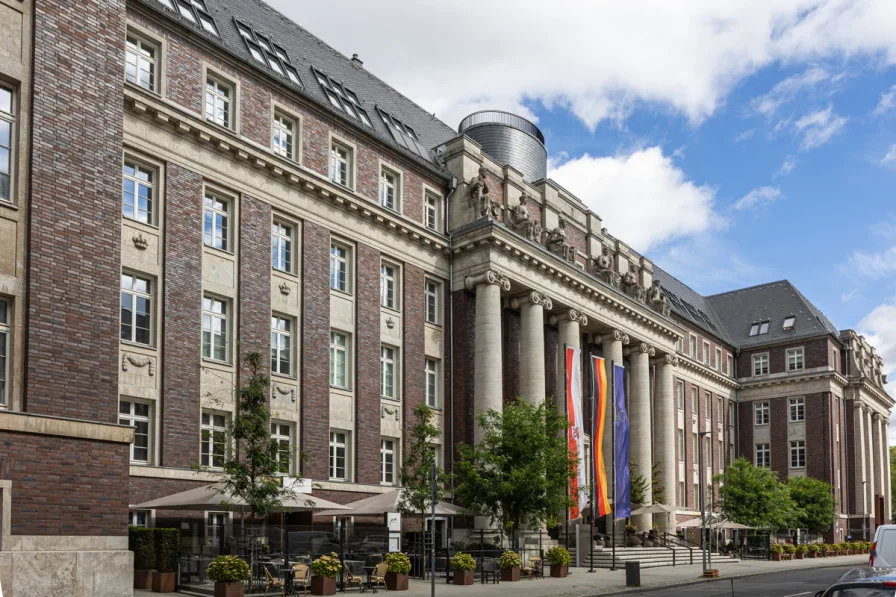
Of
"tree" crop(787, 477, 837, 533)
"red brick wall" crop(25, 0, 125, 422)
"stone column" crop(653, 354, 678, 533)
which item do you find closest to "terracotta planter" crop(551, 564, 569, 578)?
"red brick wall" crop(25, 0, 125, 422)

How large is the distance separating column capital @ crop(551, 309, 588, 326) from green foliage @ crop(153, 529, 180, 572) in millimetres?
26373

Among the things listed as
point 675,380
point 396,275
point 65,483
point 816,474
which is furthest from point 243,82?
point 816,474

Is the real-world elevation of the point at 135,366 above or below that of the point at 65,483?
above

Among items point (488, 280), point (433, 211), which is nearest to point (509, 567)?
point (488, 280)

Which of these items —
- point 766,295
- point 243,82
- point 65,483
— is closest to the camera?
point 65,483

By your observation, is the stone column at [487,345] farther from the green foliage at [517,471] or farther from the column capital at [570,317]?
the column capital at [570,317]

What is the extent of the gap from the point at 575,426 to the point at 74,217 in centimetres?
2642

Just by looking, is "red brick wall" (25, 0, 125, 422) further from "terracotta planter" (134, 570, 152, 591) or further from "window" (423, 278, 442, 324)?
"window" (423, 278, 442, 324)

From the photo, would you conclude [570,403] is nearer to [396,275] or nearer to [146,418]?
[396,275]

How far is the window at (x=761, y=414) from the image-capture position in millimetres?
78688

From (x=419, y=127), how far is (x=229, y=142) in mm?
17399

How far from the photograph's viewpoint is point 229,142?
3142cm

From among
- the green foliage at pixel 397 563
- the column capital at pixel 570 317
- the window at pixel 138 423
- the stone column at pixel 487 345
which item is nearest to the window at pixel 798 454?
the column capital at pixel 570 317

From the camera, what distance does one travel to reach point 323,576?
2473 cm
